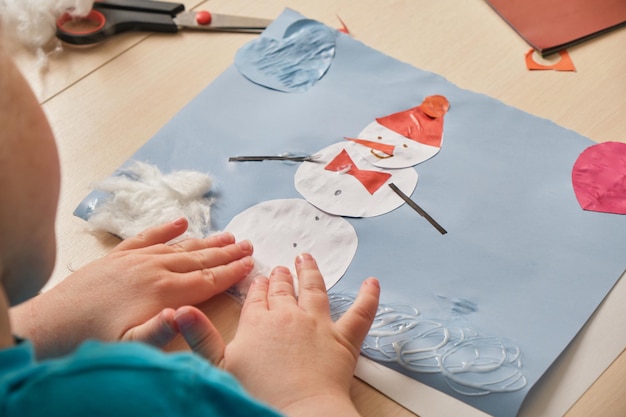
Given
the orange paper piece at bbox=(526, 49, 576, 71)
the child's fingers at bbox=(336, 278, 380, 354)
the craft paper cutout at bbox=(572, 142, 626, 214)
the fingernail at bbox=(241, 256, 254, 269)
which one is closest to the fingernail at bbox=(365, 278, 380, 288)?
the child's fingers at bbox=(336, 278, 380, 354)

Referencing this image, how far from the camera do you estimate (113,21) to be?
0.92 m

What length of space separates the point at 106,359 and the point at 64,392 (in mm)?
27

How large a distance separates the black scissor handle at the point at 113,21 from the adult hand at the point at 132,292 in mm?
354

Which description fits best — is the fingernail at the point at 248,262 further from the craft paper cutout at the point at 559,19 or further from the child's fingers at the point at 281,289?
the craft paper cutout at the point at 559,19

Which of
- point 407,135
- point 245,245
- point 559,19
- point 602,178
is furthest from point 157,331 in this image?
point 559,19

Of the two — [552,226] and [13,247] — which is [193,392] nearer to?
[13,247]

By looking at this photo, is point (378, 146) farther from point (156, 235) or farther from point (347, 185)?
point (156, 235)

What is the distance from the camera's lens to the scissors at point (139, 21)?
0.91m

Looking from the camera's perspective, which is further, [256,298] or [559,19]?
[559,19]

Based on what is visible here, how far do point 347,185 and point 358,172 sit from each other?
0.07ft

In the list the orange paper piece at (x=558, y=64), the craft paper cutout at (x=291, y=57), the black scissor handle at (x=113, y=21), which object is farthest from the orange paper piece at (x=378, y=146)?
the black scissor handle at (x=113, y=21)

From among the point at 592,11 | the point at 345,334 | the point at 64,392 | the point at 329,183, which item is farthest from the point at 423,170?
the point at 64,392

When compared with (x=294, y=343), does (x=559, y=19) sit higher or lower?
higher

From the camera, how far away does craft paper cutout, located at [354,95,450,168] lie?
0.75 meters
